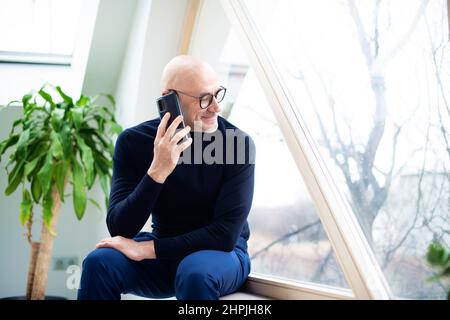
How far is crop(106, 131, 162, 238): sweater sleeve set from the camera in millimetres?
1604

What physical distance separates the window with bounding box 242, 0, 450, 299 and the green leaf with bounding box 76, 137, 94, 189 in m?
1.25

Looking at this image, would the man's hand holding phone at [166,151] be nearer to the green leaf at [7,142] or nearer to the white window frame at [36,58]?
the green leaf at [7,142]

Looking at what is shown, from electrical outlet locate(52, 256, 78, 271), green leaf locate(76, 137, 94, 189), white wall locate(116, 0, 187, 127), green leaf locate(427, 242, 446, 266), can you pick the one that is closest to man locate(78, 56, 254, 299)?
green leaf locate(427, 242, 446, 266)

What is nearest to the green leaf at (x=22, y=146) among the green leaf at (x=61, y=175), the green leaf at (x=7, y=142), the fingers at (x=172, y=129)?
the green leaf at (x=7, y=142)

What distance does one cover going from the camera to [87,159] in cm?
279

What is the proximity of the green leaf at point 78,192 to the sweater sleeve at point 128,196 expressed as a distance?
1086mm

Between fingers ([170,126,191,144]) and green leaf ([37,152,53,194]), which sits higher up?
fingers ([170,126,191,144])

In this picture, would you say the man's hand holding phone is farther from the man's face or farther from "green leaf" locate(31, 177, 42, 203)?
"green leaf" locate(31, 177, 42, 203)

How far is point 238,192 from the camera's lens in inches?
66.5

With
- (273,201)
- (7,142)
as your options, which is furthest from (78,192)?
(273,201)

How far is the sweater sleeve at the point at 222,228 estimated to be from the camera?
1.60m

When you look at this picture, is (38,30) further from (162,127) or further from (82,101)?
(162,127)

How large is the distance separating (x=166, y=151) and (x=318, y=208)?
2.05 feet
